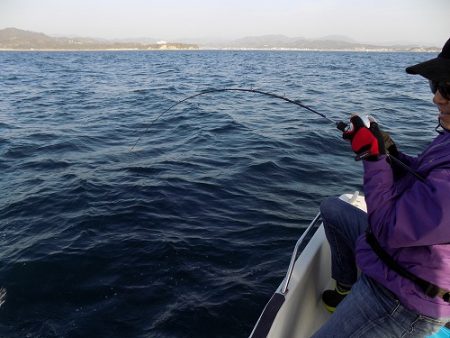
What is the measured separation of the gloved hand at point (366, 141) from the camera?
231cm

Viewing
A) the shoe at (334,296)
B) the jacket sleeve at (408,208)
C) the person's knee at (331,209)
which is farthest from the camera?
the shoe at (334,296)

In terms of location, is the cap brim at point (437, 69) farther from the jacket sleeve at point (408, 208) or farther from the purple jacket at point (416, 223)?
the jacket sleeve at point (408, 208)

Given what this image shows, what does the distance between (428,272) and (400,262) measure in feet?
0.57

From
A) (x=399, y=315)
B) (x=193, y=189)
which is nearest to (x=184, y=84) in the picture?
(x=193, y=189)

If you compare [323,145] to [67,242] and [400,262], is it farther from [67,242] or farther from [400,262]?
[400,262]

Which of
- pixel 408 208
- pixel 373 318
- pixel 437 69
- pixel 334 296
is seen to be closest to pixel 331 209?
pixel 334 296

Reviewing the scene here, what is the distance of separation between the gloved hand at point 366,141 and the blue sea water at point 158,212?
2.68 m

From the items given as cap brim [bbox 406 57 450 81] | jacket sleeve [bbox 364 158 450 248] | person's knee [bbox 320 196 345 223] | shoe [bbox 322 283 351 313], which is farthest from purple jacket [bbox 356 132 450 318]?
shoe [bbox 322 283 351 313]

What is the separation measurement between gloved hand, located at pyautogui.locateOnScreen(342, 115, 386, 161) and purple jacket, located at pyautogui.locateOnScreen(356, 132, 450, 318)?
0.18 feet

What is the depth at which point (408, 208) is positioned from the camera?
207 centimetres

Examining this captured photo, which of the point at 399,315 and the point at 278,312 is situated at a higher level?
the point at 399,315

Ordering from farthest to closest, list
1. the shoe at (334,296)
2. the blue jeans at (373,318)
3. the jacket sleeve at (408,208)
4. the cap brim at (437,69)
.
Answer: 1. the shoe at (334,296)
2. the blue jeans at (373,318)
3. the cap brim at (437,69)
4. the jacket sleeve at (408,208)

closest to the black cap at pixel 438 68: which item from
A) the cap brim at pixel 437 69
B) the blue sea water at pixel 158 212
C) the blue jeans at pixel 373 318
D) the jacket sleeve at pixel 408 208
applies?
the cap brim at pixel 437 69

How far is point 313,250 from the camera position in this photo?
3.77 metres
